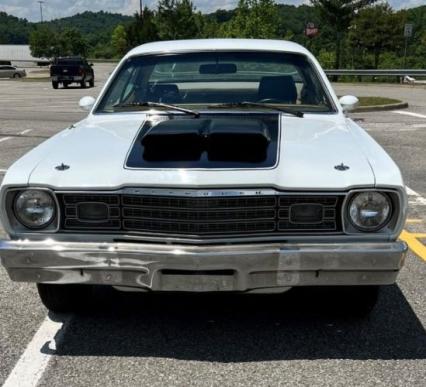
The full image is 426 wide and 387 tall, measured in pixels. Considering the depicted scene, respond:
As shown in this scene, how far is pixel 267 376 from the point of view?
3084mm

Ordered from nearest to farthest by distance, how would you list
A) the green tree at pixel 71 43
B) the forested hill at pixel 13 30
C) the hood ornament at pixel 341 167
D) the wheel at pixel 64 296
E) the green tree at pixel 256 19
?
the hood ornament at pixel 341 167
the wheel at pixel 64 296
the green tree at pixel 256 19
the green tree at pixel 71 43
the forested hill at pixel 13 30

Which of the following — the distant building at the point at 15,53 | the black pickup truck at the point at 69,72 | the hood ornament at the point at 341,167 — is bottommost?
the distant building at the point at 15,53

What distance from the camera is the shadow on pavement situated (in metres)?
3.33

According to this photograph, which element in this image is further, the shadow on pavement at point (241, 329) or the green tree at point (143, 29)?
the green tree at point (143, 29)

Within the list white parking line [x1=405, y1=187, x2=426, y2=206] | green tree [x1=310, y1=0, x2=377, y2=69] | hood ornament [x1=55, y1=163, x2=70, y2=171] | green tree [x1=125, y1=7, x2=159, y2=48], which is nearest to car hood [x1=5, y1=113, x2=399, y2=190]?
hood ornament [x1=55, y1=163, x2=70, y2=171]

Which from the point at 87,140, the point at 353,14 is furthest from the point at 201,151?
the point at 353,14

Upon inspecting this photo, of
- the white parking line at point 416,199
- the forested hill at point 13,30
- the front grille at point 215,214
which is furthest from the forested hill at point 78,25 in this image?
the front grille at point 215,214

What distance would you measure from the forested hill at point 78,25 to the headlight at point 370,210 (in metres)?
137

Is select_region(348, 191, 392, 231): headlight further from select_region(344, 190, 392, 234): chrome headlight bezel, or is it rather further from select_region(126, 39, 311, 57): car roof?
select_region(126, 39, 311, 57): car roof

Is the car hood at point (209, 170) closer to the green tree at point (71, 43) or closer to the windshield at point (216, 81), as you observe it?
the windshield at point (216, 81)

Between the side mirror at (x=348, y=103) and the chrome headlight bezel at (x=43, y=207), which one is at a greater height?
the side mirror at (x=348, y=103)

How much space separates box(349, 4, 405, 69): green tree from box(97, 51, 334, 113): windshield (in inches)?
2053

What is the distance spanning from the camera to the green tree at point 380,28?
178 ft

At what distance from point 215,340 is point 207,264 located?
0.64m
